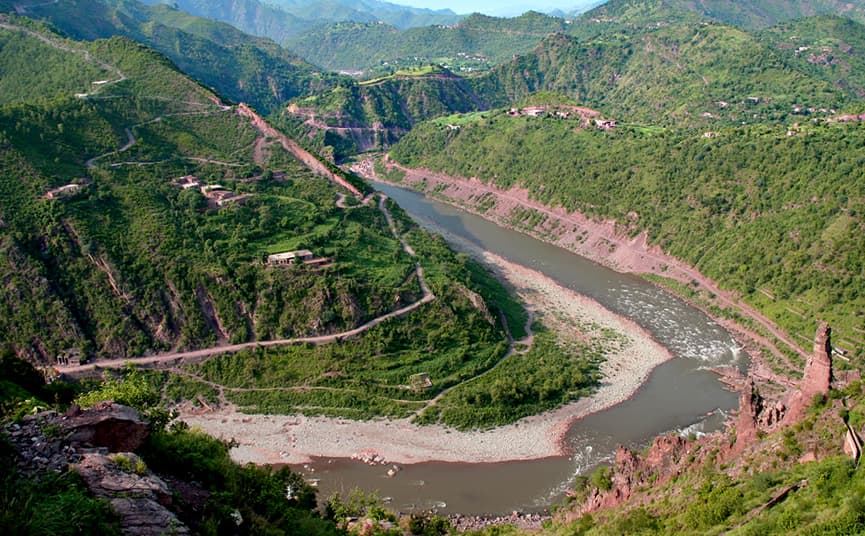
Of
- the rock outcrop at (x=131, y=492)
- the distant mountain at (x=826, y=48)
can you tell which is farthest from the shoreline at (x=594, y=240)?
the distant mountain at (x=826, y=48)

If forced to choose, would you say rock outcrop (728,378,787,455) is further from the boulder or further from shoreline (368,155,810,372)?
shoreline (368,155,810,372)

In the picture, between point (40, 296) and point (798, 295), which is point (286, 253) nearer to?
point (40, 296)

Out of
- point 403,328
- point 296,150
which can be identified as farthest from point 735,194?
point 296,150

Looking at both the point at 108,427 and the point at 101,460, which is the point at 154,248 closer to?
the point at 108,427

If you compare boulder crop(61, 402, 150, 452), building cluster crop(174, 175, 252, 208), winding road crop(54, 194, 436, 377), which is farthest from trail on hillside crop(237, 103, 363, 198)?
boulder crop(61, 402, 150, 452)

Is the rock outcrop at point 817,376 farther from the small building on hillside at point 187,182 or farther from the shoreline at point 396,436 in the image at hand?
the small building on hillside at point 187,182

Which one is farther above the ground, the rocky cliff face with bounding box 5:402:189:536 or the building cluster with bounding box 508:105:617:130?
the building cluster with bounding box 508:105:617:130

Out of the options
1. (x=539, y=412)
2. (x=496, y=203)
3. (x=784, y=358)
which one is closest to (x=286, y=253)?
(x=539, y=412)

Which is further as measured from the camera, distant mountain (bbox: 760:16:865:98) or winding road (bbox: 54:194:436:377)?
distant mountain (bbox: 760:16:865:98)
